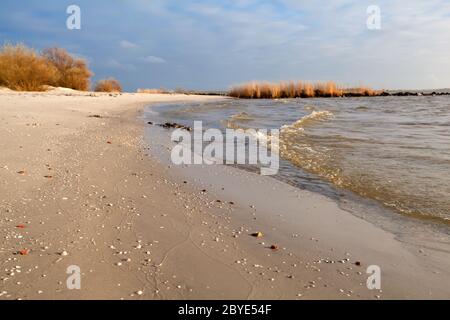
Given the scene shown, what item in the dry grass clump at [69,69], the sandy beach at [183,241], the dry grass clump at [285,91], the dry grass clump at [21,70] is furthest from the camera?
the dry grass clump at [285,91]

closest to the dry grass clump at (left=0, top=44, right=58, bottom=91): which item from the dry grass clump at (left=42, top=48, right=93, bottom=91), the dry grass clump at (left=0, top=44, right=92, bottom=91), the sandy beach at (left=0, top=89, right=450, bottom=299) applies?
the dry grass clump at (left=0, top=44, right=92, bottom=91)

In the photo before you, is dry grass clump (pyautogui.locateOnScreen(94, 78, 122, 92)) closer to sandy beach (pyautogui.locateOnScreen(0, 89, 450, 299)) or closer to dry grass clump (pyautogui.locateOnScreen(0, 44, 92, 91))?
dry grass clump (pyautogui.locateOnScreen(0, 44, 92, 91))

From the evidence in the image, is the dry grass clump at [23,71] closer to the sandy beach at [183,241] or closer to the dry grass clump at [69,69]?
the dry grass clump at [69,69]

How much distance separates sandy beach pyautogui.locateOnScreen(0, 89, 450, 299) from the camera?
261 cm

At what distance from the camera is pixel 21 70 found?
78.0 feet

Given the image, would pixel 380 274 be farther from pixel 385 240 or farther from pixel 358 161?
pixel 358 161

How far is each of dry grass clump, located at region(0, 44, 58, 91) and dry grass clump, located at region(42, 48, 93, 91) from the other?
8271 millimetres

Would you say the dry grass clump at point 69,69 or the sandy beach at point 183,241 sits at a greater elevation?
the dry grass clump at point 69,69

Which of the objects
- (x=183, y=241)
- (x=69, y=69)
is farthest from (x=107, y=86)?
(x=183, y=241)

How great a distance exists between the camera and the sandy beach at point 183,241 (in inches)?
103

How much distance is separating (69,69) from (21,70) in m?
10.6

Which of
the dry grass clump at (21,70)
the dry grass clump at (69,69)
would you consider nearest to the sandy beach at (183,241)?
the dry grass clump at (21,70)

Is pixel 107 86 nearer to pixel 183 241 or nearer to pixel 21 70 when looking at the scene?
pixel 21 70

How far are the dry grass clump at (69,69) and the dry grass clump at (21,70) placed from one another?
8.27m
